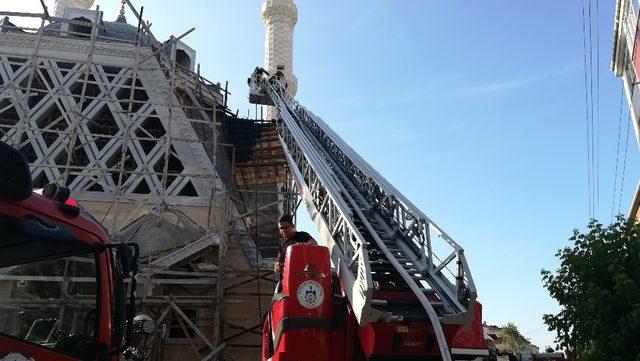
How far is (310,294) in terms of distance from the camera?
6074mm

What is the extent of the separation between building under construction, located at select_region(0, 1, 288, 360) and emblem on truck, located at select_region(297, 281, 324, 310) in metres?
6.44

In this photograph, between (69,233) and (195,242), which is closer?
(69,233)

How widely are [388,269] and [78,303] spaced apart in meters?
4.35

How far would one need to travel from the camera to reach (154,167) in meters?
16.8

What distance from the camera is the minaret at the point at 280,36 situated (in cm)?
3438

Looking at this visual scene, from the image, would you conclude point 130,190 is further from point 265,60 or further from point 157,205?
point 265,60

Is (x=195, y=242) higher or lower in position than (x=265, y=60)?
lower

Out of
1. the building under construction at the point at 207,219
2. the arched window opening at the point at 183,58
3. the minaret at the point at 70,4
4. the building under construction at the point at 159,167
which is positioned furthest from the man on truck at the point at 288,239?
the minaret at the point at 70,4

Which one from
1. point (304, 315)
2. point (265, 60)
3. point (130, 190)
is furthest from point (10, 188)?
point (265, 60)

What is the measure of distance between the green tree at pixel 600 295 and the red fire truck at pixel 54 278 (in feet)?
27.4

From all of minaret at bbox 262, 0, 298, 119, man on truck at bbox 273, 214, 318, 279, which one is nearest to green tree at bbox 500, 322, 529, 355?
minaret at bbox 262, 0, 298, 119

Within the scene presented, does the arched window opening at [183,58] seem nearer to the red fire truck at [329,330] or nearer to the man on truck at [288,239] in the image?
the man on truck at [288,239]

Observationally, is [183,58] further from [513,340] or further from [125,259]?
[513,340]

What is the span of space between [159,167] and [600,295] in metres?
13.1
